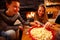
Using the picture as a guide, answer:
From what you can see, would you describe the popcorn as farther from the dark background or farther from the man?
the dark background

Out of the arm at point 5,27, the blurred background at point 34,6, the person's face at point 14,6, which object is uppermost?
the person's face at point 14,6

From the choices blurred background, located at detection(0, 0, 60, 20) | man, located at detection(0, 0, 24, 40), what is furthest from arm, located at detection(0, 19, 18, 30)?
blurred background, located at detection(0, 0, 60, 20)

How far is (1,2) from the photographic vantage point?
5.20 meters

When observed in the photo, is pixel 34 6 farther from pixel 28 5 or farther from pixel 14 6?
pixel 14 6

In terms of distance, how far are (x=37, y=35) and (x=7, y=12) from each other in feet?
2.79

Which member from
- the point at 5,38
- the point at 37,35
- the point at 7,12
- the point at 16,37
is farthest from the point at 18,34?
the point at 37,35

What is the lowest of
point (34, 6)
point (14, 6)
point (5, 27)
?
point (34, 6)

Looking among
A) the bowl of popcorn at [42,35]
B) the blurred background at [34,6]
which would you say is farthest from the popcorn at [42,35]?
the blurred background at [34,6]

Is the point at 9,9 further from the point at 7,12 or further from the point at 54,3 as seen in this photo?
the point at 54,3

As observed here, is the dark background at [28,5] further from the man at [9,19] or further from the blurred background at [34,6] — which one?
the man at [9,19]

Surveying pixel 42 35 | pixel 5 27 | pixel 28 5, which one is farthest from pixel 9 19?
pixel 28 5

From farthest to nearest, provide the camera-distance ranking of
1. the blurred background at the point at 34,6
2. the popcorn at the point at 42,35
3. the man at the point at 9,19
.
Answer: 1. the blurred background at the point at 34,6
2. the man at the point at 9,19
3. the popcorn at the point at 42,35

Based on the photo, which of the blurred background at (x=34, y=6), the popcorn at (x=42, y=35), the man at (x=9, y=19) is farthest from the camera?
the blurred background at (x=34, y=6)

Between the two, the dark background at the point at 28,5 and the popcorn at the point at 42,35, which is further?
the dark background at the point at 28,5
